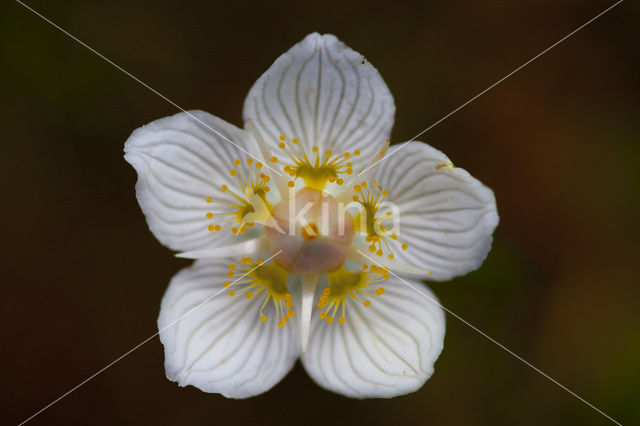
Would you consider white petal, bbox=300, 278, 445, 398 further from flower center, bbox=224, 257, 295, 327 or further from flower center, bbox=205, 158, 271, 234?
flower center, bbox=205, 158, 271, 234

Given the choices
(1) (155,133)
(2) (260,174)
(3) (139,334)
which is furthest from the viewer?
(3) (139,334)

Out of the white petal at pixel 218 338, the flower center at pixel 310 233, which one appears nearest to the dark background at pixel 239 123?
the white petal at pixel 218 338

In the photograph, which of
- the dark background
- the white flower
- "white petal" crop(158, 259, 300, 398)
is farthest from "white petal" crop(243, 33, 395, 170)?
the dark background

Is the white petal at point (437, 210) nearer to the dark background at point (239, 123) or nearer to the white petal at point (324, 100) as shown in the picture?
the white petal at point (324, 100)

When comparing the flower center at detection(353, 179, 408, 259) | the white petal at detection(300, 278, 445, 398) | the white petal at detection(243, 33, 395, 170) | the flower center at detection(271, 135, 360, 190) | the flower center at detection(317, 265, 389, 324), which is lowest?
the white petal at detection(300, 278, 445, 398)

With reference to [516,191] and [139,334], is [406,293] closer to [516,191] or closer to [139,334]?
[516,191]

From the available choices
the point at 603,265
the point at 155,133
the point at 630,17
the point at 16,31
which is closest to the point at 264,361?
the point at 155,133
